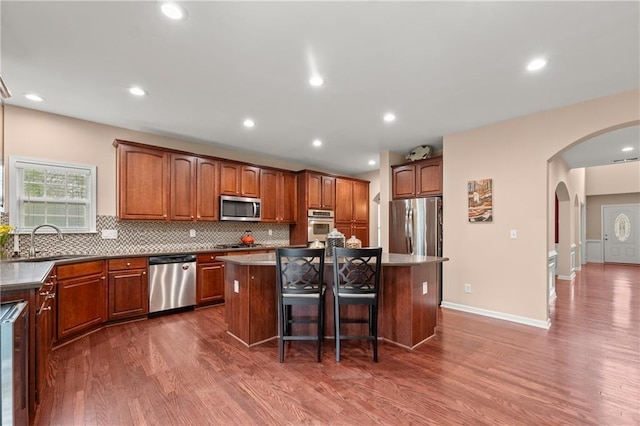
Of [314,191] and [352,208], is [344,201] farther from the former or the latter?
[314,191]

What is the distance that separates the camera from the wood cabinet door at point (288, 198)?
572 cm

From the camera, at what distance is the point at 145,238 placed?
4305 millimetres

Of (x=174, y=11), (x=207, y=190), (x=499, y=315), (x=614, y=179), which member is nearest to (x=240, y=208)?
(x=207, y=190)

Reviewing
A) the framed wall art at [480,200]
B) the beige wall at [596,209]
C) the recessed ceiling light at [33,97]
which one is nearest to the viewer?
the recessed ceiling light at [33,97]

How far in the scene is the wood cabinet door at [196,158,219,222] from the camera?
4535mm

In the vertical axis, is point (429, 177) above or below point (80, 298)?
above

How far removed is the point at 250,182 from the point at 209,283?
1.88m

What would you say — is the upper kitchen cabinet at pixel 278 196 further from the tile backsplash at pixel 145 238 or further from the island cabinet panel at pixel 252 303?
the island cabinet panel at pixel 252 303

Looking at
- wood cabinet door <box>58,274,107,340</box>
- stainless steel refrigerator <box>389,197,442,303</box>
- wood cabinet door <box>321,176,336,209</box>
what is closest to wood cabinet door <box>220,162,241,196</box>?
wood cabinet door <box>321,176,336,209</box>

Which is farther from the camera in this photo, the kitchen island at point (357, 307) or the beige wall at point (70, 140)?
the beige wall at point (70, 140)

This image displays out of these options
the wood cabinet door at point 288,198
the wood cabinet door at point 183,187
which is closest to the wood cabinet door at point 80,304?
the wood cabinet door at point 183,187

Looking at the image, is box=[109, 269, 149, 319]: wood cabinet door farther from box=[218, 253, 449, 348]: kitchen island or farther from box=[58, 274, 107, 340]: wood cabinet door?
box=[218, 253, 449, 348]: kitchen island

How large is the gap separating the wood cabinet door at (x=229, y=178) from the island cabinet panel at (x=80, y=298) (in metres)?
2.00

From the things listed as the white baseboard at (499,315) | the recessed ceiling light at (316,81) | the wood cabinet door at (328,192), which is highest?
the recessed ceiling light at (316,81)
